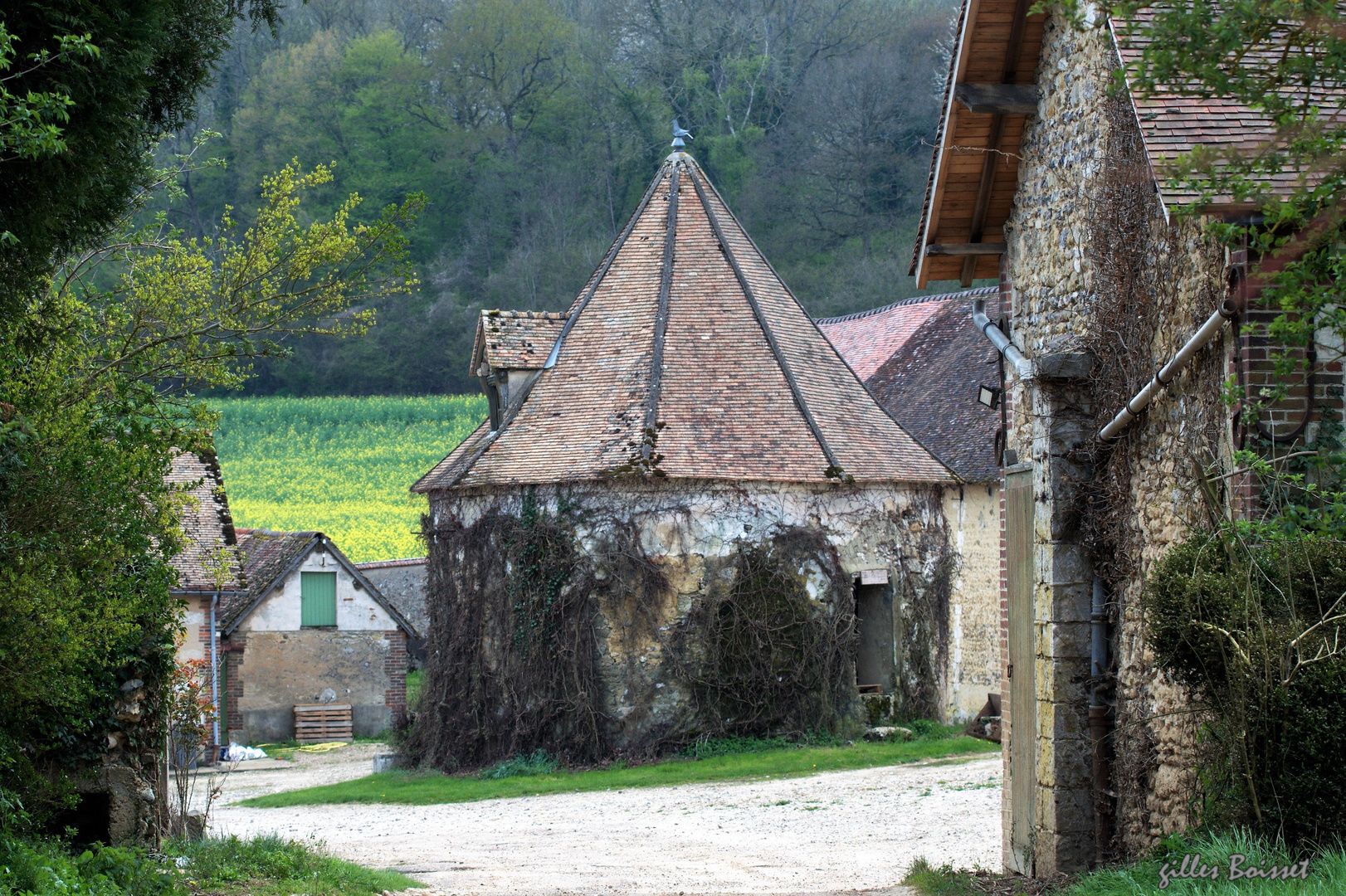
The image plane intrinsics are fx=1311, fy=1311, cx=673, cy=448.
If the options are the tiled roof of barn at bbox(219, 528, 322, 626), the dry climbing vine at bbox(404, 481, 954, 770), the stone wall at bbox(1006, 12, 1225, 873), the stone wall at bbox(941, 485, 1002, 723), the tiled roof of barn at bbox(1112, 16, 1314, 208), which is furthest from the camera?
the tiled roof of barn at bbox(219, 528, 322, 626)

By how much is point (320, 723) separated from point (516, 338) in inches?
460

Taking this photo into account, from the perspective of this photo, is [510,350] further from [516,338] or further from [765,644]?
[765,644]

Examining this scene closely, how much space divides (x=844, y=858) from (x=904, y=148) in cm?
4777

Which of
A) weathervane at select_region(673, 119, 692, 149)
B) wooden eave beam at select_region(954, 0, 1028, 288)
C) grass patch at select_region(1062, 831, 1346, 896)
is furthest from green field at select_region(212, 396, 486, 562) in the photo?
grass patch at select_region(1062, 831, 1346, 896)

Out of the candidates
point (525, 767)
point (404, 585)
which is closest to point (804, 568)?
point (525, 767)

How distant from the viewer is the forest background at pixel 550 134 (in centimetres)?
5581

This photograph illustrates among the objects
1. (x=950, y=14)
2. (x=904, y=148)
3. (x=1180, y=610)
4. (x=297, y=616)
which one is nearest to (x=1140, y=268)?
(x=1180, y=610)

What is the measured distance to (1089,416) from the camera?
336 inches

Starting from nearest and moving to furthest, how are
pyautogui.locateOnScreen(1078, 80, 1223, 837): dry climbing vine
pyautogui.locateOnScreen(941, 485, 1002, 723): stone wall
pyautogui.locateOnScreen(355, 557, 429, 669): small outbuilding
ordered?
1. pyautogui.locateOnScreen(1078, 80, 1223, 837): dry climbing vine
2. pyautogui.locateOnScreen(941, 485, 1002, 723): stone wall
3. pyautogui.locateOnScreen(355, 557, 429, 669): small outbuilding

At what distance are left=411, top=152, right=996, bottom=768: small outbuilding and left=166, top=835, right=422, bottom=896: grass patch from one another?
7600mm

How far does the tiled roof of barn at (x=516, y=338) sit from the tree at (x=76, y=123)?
40.8 ft

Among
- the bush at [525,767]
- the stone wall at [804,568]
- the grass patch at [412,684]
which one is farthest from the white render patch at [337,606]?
the bush at [525,767]

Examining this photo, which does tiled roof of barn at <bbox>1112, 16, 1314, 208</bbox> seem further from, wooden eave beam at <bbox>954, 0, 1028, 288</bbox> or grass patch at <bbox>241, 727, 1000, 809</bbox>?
grass patch at <bbox>241, 727, 1000, 809</bbox>

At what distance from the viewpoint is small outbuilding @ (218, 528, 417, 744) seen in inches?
1069
